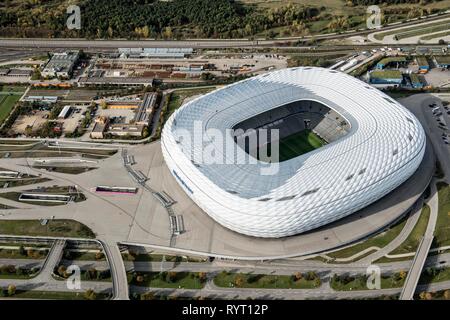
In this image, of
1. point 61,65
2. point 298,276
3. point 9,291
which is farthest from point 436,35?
point 9,291

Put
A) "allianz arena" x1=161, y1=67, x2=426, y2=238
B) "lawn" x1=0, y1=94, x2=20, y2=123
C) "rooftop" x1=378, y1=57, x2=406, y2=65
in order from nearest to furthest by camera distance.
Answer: "allianz arena" x1=161, y1=67, x2=426, y2=238 < "lawn" x1=0, y1=94, x2=20, y2=123 < "rooftop" x1=378, y1=57, x2=406, y2=65

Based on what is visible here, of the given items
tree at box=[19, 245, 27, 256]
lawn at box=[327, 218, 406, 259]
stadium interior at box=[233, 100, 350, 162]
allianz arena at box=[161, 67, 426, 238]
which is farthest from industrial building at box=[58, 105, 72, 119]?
lawn at box=[327, 218, 406, 259]

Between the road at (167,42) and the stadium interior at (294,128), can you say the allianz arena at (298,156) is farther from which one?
the road at (167,42)

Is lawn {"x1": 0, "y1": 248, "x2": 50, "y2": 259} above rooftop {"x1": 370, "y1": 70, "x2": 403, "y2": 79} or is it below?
below

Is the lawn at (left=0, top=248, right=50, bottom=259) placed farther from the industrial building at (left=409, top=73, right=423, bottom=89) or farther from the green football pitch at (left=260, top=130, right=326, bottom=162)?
the industrial building at (left=409, top=73, right=423, bottom=89)

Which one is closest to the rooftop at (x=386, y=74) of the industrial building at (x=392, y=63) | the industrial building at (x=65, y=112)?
the industrial building at (x=392, y=63)
